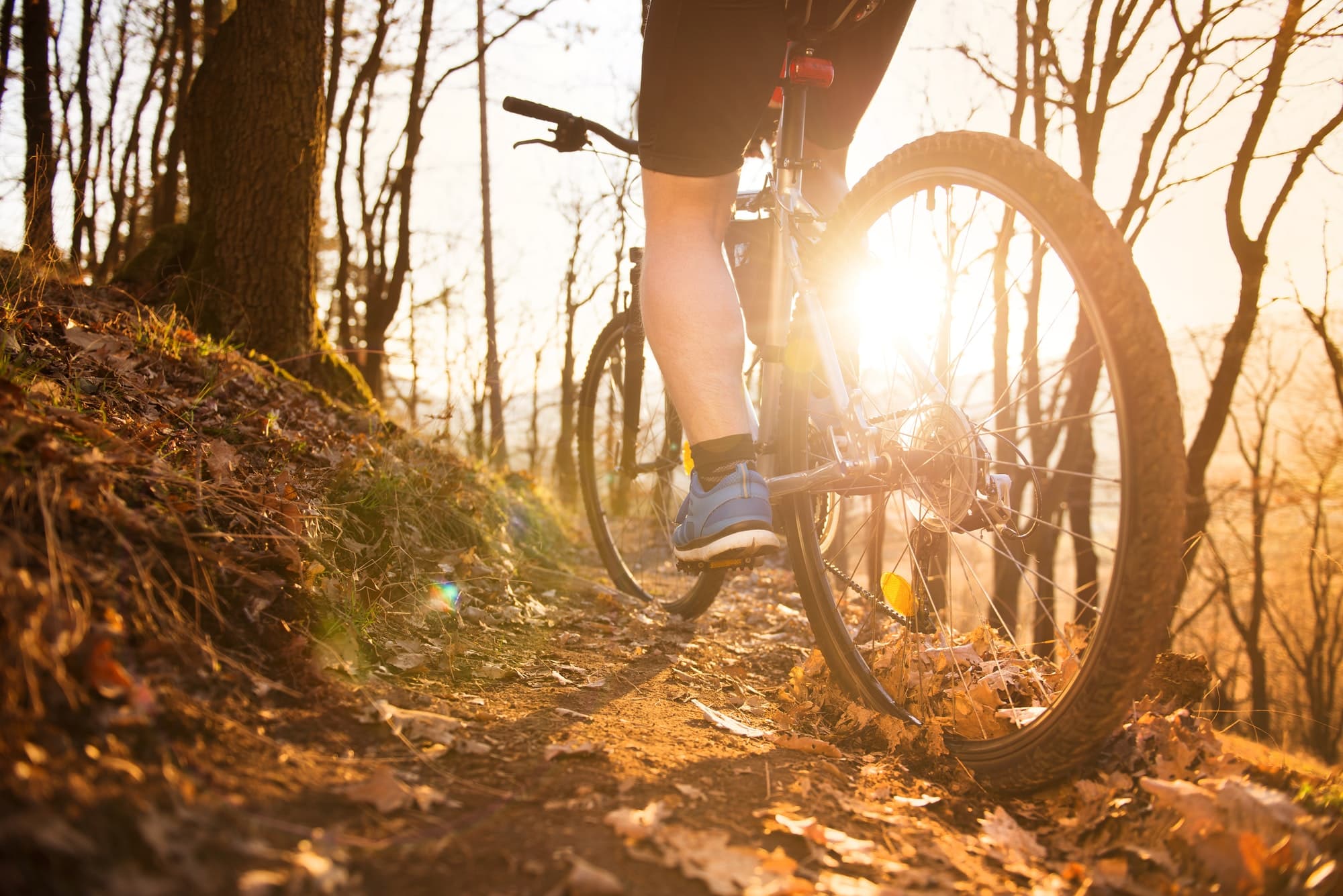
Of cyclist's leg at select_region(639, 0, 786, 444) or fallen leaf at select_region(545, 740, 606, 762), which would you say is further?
cyclist's leg at select_region(639, 0, 786, 444)

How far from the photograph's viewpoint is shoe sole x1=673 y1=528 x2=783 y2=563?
1552mm

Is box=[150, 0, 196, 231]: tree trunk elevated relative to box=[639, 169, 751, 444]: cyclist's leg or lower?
elevated

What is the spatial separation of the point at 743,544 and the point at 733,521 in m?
0.06

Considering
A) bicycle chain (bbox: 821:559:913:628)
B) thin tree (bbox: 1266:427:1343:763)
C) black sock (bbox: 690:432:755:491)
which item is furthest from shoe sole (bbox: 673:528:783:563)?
thin tree (bbox: 1266:427:1343:763)

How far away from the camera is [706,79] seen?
153 cm

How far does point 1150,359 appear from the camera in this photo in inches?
42.3

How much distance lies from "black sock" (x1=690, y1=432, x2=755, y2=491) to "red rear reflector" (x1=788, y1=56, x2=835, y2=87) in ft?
2.87

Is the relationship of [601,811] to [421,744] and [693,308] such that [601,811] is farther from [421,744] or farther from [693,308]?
[693,308]

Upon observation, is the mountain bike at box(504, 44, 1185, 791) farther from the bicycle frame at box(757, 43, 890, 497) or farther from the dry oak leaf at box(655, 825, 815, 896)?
the dry oak leaf at box(655, 825, 815, 896)

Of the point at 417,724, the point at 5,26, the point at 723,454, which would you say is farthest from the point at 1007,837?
the point at 5,26

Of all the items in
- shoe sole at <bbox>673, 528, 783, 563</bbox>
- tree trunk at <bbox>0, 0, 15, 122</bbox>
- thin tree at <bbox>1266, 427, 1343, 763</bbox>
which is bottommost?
thin tree at <bbox>1266, 427, 1343, 763</bbox>

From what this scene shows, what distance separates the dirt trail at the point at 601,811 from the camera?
0.79 meters

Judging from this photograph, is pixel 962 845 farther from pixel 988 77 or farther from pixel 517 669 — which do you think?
pixel 988 77

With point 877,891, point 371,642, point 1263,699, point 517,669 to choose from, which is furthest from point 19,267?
point 1263,699
